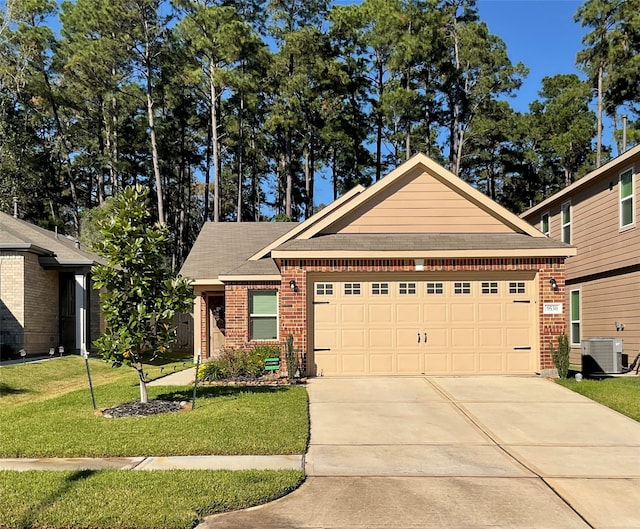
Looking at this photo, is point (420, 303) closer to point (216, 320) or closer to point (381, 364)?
point (381, 364)

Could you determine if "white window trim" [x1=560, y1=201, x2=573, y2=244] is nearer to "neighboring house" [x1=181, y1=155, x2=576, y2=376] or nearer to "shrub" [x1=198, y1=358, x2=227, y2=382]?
"neighboring house" [x1=181, y1=155, x2=576, y2=376]

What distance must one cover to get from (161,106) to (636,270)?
31903 millimetres

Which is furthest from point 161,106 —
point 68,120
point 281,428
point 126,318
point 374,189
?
point 281,428

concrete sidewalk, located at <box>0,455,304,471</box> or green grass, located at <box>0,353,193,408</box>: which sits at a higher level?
concrete sidewalk, located at <box>0,455,304,471</box>

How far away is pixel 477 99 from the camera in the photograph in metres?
35.5

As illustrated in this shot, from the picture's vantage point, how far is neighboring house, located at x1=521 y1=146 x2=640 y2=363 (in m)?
14.3

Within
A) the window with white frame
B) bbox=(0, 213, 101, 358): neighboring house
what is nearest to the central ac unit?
the window with white frame

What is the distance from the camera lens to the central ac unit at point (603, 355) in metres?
13.4

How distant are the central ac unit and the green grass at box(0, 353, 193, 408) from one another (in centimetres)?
1068

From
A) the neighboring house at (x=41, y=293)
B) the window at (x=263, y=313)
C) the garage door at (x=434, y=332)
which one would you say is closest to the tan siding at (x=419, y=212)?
the garage door at (x=434, y=332)

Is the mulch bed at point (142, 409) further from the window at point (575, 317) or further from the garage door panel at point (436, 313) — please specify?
the window at point (575, 317)

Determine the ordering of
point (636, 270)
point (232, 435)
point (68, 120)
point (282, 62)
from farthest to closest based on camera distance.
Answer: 1. point (68, 120)
2. point (282, 62)
3. point (636, 270)
4. point (232, 435)

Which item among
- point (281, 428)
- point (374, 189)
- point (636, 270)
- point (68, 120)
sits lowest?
point (281, 428)

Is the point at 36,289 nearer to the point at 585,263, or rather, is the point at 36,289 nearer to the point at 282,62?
the point at 585,263
